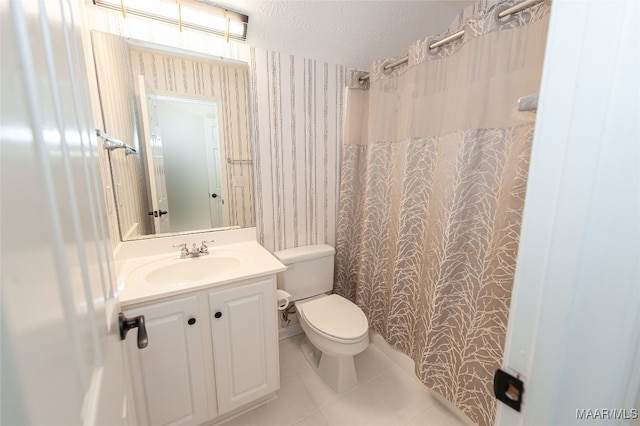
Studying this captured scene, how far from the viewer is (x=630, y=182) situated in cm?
33

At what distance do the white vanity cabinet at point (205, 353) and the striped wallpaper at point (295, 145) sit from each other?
1.97 feet

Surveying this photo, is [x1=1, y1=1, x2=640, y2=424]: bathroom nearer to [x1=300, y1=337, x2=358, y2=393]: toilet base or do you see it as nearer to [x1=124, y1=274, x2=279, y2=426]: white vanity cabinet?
[x1=124, y1=274, x2=279, y2=426]: white vanity cabinet

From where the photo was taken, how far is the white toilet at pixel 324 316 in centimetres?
145

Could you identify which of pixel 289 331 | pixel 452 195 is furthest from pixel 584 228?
pixel 289 331

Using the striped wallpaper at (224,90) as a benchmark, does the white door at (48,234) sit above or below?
below

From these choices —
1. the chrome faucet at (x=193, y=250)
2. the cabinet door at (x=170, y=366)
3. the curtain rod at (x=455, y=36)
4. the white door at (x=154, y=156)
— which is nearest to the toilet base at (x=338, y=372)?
the cabinet door at (x=170, y=366)

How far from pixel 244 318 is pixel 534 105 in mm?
1307

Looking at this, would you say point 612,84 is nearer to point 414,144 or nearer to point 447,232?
point 447,232

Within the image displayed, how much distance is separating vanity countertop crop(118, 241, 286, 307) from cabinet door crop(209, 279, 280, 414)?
2.6 inches

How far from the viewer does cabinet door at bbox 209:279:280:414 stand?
4.00ft

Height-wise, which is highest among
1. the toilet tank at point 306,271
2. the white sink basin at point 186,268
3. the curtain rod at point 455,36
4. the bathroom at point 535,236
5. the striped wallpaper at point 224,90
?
the curtain rod at point 455,36

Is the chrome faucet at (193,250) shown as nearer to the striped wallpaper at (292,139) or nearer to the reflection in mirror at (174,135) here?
the reflection in mirror at (174,135)

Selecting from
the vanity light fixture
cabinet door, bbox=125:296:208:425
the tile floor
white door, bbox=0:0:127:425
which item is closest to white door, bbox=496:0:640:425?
white door, bbox=0:0:127:425

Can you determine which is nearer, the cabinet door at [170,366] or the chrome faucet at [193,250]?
the cabinet door at [170,366]
